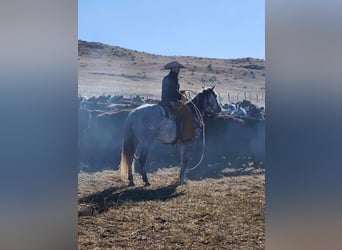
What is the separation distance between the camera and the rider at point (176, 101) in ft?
8.45

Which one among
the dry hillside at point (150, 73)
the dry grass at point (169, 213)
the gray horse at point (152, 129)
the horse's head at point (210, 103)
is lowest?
the dry grass at point (169, 213)

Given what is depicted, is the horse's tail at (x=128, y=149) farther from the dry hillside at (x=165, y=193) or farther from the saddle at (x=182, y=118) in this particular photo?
the saddle at (x=182, y=118)

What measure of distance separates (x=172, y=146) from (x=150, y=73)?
39cm

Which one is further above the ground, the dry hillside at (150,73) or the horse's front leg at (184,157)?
the dry hillside at (150,73)

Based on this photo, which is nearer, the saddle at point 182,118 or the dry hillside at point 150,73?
the dry hillside at point 150,73

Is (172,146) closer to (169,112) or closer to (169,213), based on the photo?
(169,112)

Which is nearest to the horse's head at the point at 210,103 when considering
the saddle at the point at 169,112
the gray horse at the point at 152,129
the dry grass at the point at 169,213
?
the gray horse at the point at 152,129

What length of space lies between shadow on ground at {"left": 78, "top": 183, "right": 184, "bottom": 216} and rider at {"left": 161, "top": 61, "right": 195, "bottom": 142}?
0.28 metres

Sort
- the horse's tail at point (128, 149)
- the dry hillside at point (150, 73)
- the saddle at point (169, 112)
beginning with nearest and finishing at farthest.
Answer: the dry hillside at point (150, 73) < the horse's tail at point (128, 149) < the saddle at point (169, 112)

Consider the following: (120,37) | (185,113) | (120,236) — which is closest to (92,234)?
(120,236)

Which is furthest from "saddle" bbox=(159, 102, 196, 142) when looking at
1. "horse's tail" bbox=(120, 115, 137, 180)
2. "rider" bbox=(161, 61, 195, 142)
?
"horse's tail" bbox=(120, 115, 137, 180)

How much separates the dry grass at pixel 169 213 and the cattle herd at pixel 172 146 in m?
0.07

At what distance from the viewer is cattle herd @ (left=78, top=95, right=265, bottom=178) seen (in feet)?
7.93
